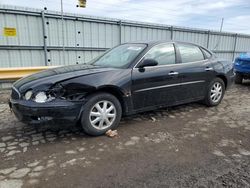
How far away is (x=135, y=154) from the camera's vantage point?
3150 mm

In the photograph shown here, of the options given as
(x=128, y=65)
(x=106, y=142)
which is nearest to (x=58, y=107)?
(x=106, y=142)

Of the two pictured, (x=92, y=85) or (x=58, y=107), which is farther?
(x=92, y=85)

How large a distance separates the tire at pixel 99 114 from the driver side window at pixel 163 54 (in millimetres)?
1108

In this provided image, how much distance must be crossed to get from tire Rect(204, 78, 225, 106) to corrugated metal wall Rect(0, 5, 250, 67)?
16.8 ft

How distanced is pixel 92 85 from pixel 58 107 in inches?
23.9

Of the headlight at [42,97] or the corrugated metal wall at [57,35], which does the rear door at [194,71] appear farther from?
the corrugated metal wall at [57,35]

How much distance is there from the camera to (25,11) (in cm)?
720

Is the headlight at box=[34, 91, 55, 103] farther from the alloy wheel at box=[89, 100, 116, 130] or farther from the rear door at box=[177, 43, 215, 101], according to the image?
the rear door at box=[177, 43, 215, 101]

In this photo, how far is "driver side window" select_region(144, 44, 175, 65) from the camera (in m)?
4.30

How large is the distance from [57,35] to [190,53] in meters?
4.98

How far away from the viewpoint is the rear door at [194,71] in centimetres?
475

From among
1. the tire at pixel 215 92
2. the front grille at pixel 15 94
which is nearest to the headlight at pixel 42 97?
the front grille at pixel 15 94

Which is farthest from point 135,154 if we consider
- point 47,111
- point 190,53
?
point 190,53

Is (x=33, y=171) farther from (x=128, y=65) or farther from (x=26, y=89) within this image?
(x=128, y=65)
